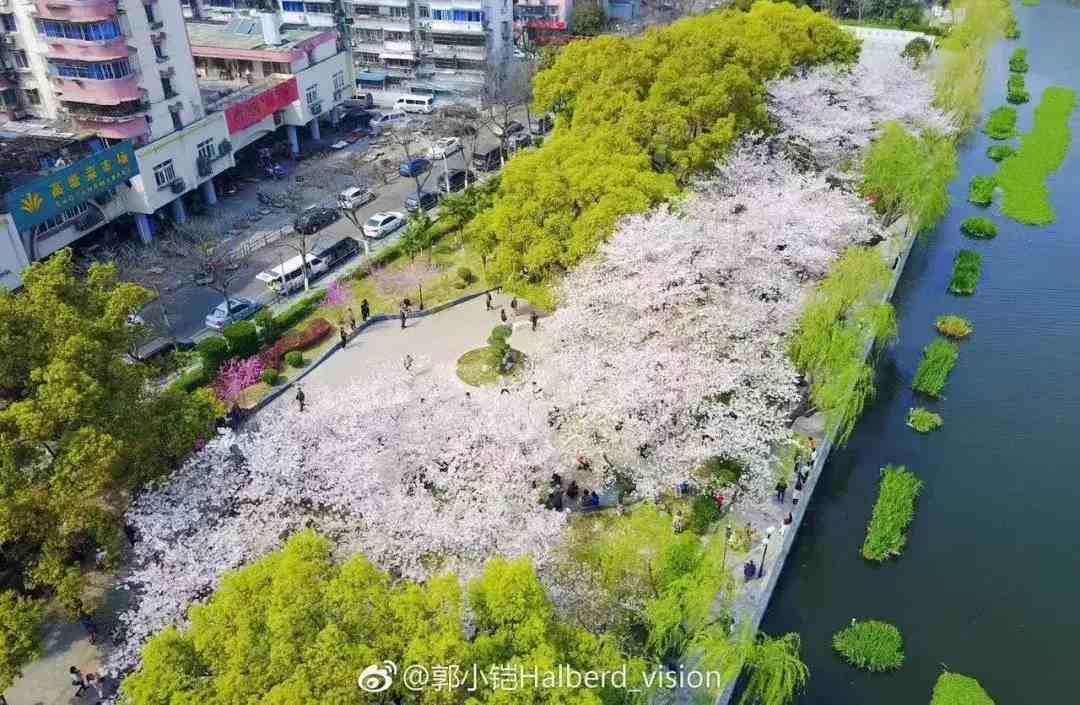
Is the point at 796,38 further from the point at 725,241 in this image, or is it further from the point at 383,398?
the point at 383,398

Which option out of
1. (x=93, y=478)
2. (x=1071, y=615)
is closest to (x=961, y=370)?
(x=1071, y=615)

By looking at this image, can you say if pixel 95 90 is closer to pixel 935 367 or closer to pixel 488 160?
pixel 488 160

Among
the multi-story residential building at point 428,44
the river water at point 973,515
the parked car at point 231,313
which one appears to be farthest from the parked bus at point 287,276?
the river water at point 973,515

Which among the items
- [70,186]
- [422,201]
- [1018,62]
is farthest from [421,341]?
[1018,62]

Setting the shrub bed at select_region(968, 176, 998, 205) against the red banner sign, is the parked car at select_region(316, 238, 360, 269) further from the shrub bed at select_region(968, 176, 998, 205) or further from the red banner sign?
the shrub bed at select_region(968, 176, 998, 205)

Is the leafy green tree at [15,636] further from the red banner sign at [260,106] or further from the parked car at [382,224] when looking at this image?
the red banner sign at [260,106]

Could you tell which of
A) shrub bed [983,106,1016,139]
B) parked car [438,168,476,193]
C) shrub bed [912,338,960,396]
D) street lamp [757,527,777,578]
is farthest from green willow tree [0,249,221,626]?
shrub bed [983,106,1016,139]
